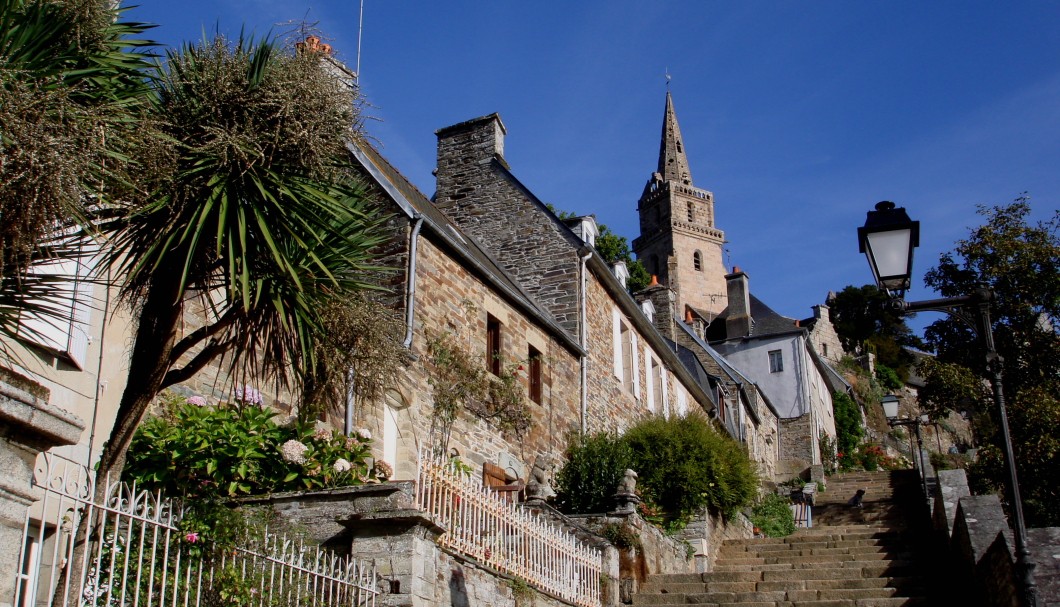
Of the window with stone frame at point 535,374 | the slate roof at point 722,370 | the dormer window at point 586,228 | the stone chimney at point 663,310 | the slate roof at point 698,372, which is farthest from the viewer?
the slate roof at point 722,370

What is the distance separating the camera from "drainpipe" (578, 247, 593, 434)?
18.3 m

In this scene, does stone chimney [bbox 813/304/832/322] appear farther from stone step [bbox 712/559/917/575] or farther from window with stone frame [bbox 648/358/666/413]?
stone step [bbox 712/559/917/575]

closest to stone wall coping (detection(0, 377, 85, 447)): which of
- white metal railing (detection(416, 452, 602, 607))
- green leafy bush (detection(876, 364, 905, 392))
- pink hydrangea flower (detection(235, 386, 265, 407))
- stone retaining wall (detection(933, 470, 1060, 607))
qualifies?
white metal railing (detection(416, 452, 602, 607))

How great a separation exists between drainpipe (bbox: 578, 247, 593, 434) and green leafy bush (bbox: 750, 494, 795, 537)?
532 cm

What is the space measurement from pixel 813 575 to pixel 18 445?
37.8ft

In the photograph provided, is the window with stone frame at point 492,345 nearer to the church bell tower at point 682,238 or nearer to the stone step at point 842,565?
the stone step at point 842,565

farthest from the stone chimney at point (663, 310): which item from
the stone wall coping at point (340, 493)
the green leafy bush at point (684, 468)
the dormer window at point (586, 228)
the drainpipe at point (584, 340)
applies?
the stone wall coping at point (340, 493)

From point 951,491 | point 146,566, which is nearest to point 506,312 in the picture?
point 951,491

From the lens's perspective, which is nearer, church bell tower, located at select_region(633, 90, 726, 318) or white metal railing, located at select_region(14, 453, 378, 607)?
white metal railing, located at select_region(14, 453, 378, 607)

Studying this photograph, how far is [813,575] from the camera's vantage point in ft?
43.7

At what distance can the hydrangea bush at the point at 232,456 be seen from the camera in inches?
327

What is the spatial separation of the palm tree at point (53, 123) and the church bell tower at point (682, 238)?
7247 cm

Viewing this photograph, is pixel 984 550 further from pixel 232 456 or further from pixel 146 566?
pixel 146 566

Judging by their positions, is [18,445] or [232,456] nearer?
[18,445]
